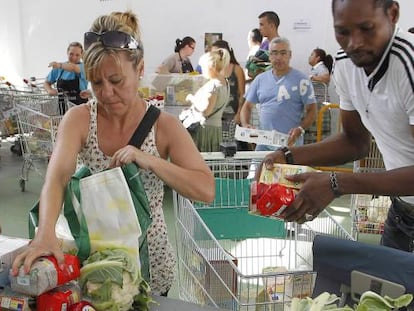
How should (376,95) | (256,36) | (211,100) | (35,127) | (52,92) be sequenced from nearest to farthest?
(376,95) < (211,100) < (35,127) < (52,92) < (256,36)

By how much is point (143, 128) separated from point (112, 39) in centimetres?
30

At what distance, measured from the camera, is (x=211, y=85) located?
15.1ft

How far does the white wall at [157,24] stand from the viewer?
7574 mm

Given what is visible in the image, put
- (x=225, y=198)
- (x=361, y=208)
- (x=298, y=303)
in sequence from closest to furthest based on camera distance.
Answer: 1. (x=298, y=303)
2. (x=225, y=198)
3. (x=361, y=208)

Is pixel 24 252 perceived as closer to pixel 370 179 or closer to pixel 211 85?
pixel 370 179

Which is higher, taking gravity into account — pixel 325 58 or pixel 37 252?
pixel 325 58

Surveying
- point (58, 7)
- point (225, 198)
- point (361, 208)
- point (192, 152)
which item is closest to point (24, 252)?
point (192, 152)

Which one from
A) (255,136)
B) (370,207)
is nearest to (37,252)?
(255,136)

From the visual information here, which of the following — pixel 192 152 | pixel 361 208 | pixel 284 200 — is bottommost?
pixel 361 208

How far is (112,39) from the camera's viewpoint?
1.53 m

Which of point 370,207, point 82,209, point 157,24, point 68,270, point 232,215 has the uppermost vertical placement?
point 157,24

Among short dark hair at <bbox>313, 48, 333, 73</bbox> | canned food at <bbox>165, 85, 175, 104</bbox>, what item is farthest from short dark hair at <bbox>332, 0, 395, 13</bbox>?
short dark hair at <bbox>313, 48, 333, 73</bbox>

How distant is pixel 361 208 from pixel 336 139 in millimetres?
1855

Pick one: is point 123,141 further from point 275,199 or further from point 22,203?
point 22,203
